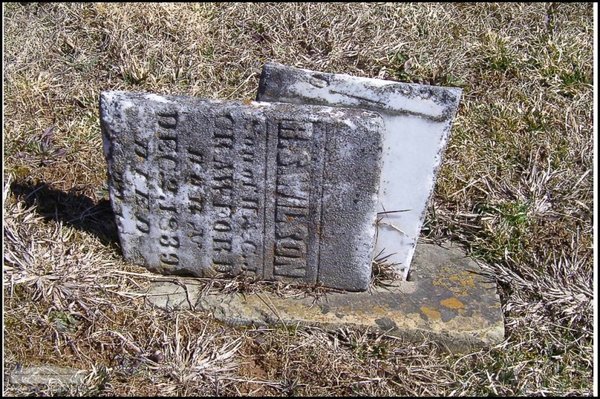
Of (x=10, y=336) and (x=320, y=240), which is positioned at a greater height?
(x=320, y=240)

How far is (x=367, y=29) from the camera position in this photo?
16.2 ft

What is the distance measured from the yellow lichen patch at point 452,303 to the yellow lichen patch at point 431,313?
0.06 m

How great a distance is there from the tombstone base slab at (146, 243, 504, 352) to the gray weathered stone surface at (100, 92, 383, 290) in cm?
9

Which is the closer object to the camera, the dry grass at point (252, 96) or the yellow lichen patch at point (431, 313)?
the dry grass at point (252, 96)

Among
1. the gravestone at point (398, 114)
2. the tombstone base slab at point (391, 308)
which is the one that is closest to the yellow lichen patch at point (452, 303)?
the tombstone base slab at point (391, 308)

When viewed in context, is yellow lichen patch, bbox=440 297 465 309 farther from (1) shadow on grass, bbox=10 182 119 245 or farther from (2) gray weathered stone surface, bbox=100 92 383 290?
(1) shadow on grass, bbox=10 182 119 245

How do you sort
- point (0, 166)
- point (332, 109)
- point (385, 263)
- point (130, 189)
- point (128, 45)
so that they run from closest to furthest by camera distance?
point (332, 109), point (130, 189), point (385, 263), point (0, 166), point (128, 45)

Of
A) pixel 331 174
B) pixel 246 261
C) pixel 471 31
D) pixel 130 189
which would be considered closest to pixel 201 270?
pixel 246 261

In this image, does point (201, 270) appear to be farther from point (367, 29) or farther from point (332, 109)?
point (367, 29)

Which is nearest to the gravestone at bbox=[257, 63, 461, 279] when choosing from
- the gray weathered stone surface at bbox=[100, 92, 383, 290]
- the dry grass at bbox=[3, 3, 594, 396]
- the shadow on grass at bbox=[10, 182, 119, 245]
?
the gray weathered stone surface at bbox=[100, 92, 383, 290]

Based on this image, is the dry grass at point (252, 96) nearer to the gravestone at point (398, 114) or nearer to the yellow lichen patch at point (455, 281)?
the yellow lichen patch at point (455, 281)

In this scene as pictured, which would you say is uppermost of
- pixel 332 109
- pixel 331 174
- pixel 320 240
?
pixel 332 109

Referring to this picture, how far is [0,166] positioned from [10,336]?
1.19 metres

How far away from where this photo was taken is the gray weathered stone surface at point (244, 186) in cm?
284
